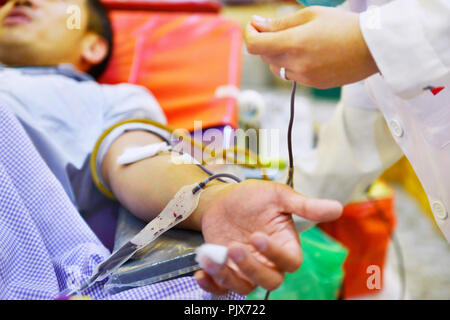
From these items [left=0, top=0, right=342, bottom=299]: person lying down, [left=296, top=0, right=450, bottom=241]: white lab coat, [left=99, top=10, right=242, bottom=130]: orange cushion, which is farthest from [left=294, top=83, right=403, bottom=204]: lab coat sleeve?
[left=0, top=0, right=342, bottom=299]: person lying down

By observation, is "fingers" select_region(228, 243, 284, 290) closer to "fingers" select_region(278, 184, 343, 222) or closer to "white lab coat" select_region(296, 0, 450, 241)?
"fingers" select_region(278, 184, 343, 222)

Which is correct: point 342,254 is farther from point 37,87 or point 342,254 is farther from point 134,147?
point 37,87

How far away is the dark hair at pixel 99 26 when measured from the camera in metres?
1.15

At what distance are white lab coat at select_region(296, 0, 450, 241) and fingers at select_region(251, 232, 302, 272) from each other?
0.21 m

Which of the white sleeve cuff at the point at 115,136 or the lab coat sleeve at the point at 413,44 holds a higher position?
the lab coat sleeve at the point at 413,44

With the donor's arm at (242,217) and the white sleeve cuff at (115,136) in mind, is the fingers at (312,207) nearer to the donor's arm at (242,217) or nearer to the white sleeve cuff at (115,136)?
Answer: the donor's arm at (242,217)

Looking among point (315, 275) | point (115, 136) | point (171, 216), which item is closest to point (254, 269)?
point (171, 216)

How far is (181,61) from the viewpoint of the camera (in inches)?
50.8

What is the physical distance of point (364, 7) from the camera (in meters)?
0.70

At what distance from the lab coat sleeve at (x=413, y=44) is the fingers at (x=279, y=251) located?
0.71 ft

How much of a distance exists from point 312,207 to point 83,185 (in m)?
0.50

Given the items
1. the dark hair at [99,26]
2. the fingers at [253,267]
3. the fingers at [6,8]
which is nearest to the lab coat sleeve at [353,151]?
the fingers at [253,267]

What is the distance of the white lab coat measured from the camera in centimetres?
47

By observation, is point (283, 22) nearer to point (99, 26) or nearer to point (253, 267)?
point (253, 267)
